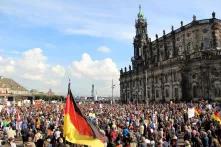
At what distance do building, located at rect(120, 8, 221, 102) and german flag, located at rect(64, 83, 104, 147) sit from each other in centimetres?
4782

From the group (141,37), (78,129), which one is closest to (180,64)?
(141,37)

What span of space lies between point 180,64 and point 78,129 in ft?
179

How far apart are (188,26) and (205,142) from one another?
54.0m

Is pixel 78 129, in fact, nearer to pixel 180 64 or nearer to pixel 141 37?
pixel 180 64

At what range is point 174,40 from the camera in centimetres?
7588

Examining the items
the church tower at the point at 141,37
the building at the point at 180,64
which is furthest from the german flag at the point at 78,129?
the church tower at the point at 141,37

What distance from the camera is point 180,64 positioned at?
64.6 metres

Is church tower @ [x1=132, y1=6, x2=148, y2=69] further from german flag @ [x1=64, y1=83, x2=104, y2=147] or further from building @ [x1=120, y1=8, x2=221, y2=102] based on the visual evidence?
german flag @ [x1=64, y1=83, x2=104, y2=147]

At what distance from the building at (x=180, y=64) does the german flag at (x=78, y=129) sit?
157ft

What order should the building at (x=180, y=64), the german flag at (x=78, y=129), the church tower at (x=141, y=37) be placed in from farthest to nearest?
the church tower at (x=141, y=37), the building at (x=180, y=64), the german flag at (x=78, y=129)

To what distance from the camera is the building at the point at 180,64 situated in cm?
5881

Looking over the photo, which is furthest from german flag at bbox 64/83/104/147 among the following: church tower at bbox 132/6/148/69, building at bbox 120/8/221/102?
church tower at bbox 132/6/148/69

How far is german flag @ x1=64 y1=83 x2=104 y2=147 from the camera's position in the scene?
11.1m

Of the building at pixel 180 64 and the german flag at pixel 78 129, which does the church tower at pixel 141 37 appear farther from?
the german flag at pixel 78 129
